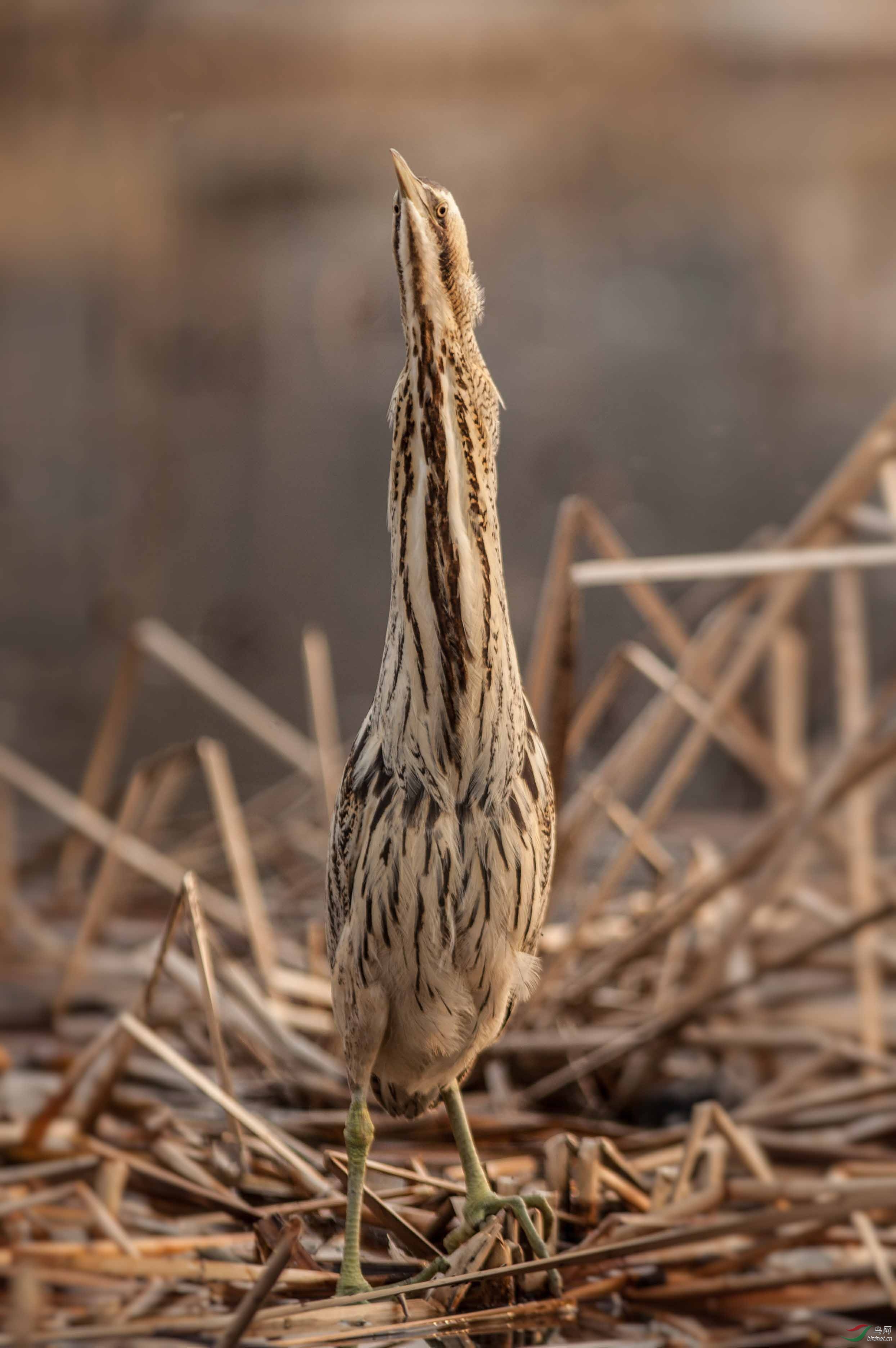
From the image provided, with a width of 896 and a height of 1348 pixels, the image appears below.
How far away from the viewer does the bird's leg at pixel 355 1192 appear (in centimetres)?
127

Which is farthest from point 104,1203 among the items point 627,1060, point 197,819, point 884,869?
point 197,819

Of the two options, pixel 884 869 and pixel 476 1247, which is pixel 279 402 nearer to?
pixel 884 869

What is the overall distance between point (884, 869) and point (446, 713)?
4.94 ft

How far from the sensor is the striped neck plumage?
1125 mm

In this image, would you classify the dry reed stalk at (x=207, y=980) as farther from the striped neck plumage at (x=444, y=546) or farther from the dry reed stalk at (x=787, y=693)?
the dry reed stalk at (x=787, y=693)

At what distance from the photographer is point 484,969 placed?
1.33 metres

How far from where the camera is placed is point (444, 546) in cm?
119

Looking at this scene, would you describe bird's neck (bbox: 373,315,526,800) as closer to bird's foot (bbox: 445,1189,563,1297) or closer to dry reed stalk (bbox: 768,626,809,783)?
bird's foot (bbox: 445,1189,563,1297)

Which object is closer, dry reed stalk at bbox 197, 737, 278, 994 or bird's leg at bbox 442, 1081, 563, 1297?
bird's leg at bbox 442, 1081, 563, 1297

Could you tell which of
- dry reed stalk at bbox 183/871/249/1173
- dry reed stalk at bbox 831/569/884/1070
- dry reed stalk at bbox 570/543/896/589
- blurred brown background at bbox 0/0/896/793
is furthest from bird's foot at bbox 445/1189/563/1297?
blurred brown background at bbox 0/0/896/793

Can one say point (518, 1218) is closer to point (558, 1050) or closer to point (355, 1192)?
point (355, 1192)

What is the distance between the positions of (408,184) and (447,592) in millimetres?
321

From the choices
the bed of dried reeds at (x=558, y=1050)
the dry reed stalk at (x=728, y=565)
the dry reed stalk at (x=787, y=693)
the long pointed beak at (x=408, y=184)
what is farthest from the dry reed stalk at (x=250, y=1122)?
the dry reed stalk at (x=787, y=693)

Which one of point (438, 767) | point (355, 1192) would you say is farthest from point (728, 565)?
point (355, 1192)
